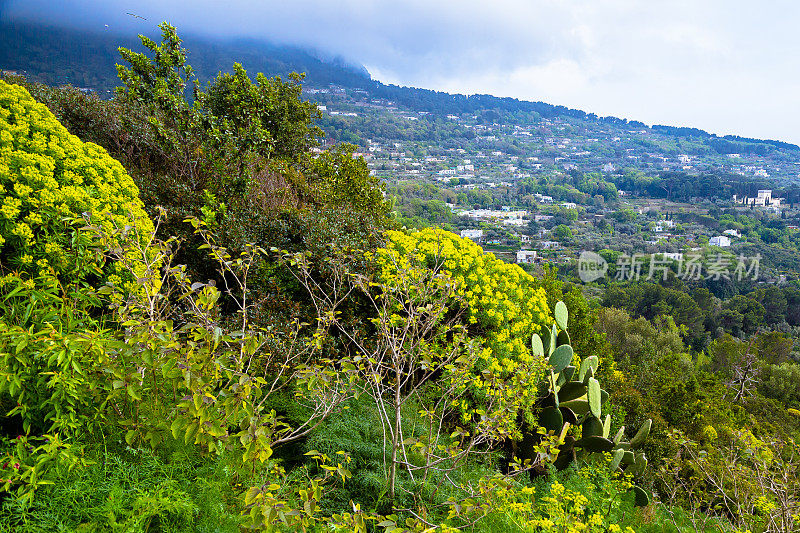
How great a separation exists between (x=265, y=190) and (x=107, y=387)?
A: 13.0ft

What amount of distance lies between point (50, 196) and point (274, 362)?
70.0 inches

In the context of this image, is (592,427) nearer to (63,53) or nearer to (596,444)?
(596,444)

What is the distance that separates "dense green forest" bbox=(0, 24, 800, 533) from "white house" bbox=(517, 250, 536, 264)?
31.0 m

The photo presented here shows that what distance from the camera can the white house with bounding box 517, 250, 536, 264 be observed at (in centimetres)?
3856

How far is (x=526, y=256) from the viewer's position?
4122 centimetres

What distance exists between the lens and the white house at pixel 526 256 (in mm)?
38562

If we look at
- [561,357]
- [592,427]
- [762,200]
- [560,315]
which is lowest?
[592,427]

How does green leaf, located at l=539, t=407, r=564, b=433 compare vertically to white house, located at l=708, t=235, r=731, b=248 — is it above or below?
above

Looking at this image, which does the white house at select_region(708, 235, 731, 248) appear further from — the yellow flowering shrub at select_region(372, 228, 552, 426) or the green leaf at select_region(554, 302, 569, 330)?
the yellow flowering shrub at select_region(372, 228, 552, 426)

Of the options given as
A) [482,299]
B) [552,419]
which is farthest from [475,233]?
[482,299]

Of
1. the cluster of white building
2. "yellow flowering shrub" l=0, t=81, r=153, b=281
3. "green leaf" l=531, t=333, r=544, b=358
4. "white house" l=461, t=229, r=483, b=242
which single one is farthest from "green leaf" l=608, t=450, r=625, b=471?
the cluster of white building

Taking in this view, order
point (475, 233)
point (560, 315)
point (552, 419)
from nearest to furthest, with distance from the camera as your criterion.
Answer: point (552, 419) → point (560, 315) → point (475, 233)

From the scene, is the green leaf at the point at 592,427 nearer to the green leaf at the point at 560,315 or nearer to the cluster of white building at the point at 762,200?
the green leaf at the point at 560,315

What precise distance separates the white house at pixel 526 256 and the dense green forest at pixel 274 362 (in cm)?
3097
